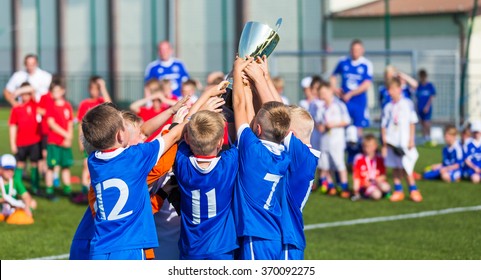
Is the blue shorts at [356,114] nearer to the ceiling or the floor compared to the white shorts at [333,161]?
nearer to the ceiling

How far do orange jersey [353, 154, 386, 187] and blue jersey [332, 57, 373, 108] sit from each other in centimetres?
181

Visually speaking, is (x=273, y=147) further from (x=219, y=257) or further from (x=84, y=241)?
(x=84, y=241)

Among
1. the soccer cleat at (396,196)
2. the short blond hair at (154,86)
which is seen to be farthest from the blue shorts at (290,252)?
the soccer cleat at (396,196)

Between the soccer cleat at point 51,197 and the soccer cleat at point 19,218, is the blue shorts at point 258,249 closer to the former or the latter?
the soccer cleat at point 19,218

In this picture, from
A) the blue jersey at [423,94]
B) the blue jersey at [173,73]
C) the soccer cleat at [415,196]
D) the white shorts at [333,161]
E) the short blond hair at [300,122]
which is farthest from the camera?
the blue jersey at [423,94]

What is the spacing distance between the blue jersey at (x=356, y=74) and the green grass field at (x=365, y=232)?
→ 2256 millimetres

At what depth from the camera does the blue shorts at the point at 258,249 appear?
5664 mm

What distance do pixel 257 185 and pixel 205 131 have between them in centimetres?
49

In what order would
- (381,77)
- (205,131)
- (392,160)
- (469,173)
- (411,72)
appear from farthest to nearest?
(381,77)
(411,72)
(469,173)
(392,160)
(205,131)

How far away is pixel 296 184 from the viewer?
5.96 m

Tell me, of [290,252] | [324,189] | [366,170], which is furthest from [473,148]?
[290,252]

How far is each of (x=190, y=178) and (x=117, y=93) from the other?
2937cm

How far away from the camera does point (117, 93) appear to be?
34.6m
